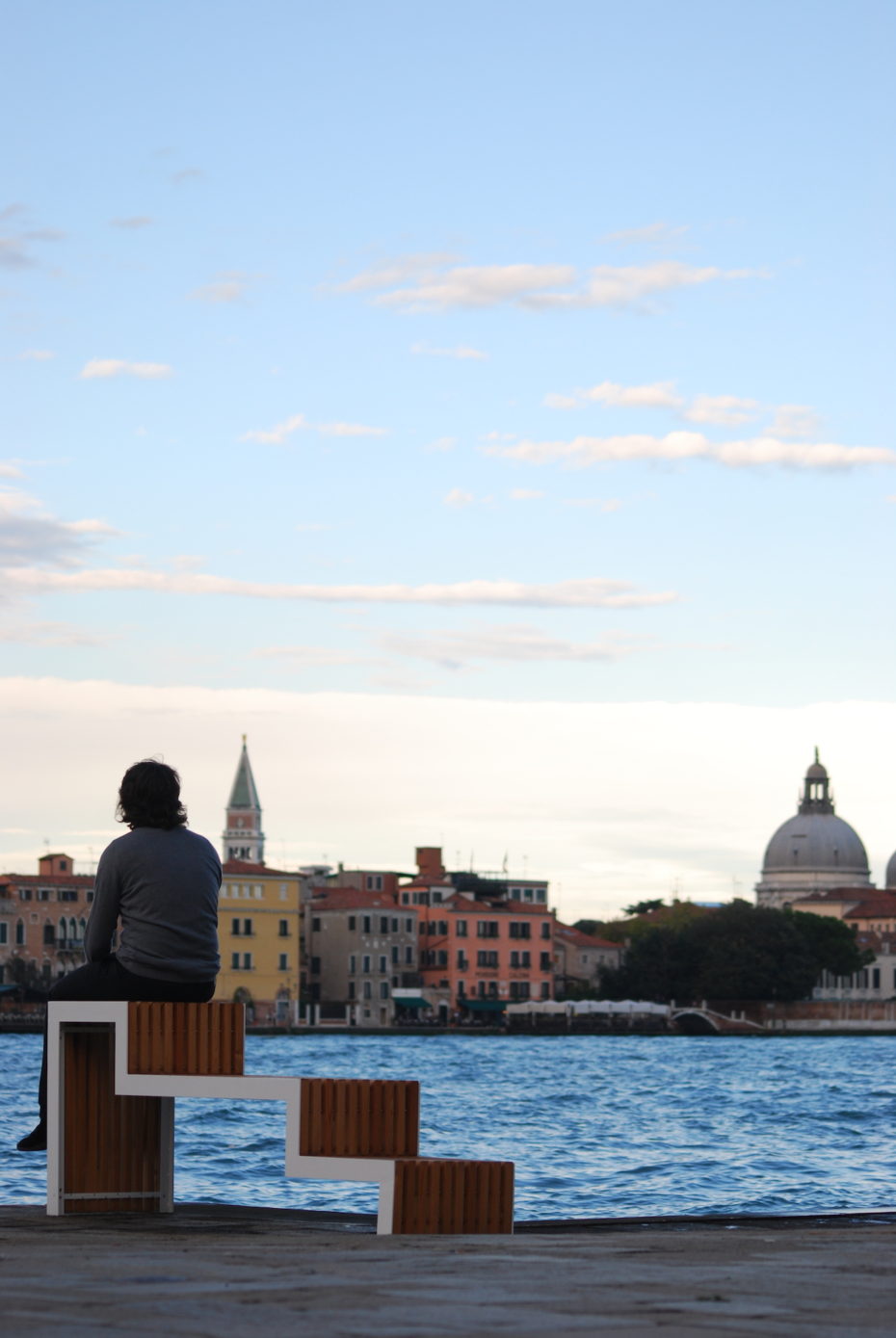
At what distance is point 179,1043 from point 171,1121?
572 millimetres

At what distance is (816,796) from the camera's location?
165 metres

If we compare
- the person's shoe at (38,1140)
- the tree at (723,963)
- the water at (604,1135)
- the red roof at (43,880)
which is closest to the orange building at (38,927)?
the red roof at (43,880)

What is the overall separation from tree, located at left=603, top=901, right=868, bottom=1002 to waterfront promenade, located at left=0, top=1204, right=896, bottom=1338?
4070 inches

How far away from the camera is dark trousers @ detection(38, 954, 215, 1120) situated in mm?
7006

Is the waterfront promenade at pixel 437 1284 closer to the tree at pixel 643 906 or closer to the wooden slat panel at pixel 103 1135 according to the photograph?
the wooden slat panel at pixel 103 1135

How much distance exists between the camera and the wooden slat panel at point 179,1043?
6789 mm

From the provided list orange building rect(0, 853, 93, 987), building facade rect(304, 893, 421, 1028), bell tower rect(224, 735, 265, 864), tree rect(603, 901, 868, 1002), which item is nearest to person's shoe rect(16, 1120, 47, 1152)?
orange building rect(0, 853, 93, 987)

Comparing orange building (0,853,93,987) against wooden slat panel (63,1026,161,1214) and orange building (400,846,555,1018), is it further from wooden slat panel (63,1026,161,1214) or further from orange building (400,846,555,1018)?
wooden slat panel (63,1026,161,1214)

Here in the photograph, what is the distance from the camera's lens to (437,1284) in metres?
4.28

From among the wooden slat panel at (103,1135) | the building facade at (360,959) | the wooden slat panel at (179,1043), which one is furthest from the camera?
the building facade at (360,959)

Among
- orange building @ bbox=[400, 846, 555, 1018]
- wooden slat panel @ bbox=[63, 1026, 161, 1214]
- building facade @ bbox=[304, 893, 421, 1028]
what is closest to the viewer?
wooden slat panel @ bbox=[63, 1026, 161, 1214]

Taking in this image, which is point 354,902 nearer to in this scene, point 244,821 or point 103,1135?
point 244,821

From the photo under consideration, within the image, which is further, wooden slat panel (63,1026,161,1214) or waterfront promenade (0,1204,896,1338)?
wooden slat panel (63,1026,161,1214)

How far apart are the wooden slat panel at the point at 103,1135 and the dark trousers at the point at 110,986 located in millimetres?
108
